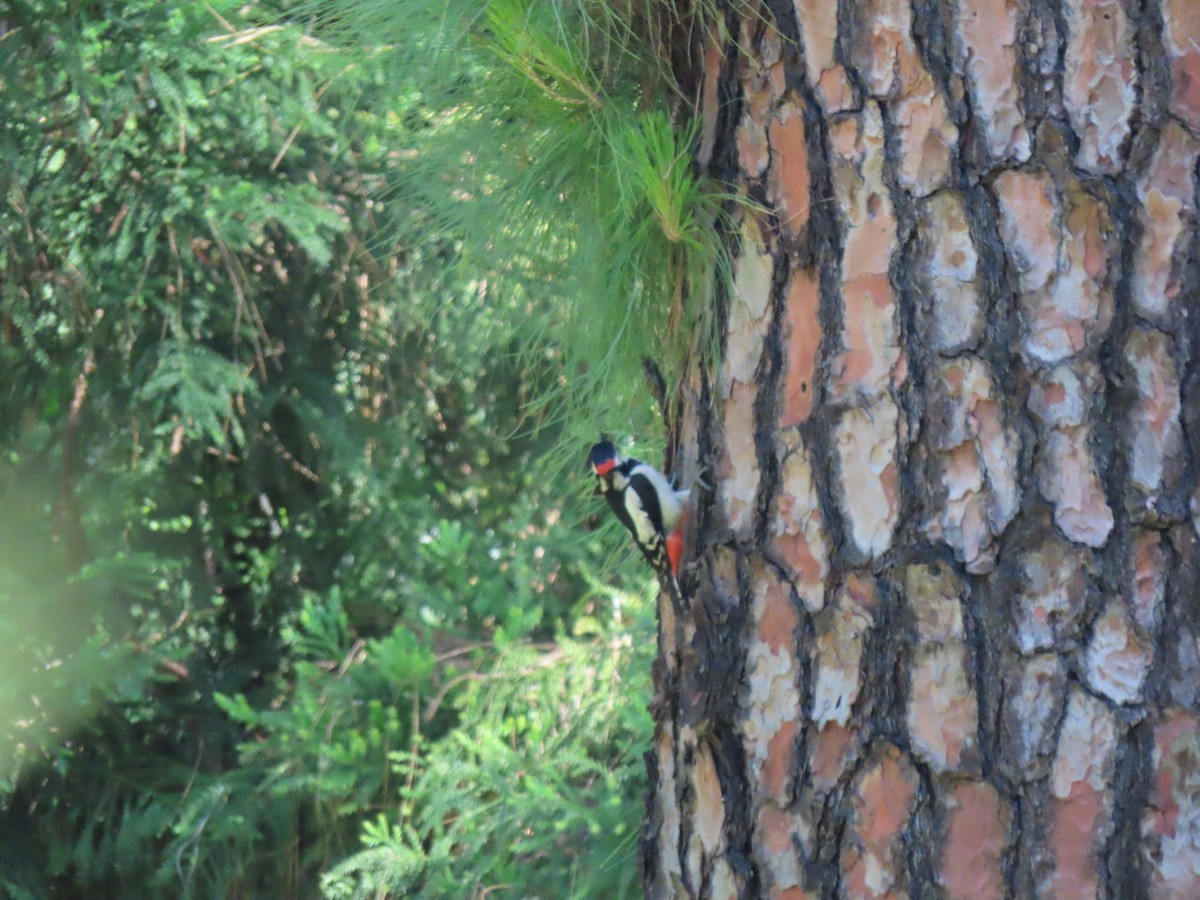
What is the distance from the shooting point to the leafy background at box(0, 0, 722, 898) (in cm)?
254

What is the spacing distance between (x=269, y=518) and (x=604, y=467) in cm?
173

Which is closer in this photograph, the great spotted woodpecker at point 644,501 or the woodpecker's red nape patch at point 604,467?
the great spotted woodpecker at point 644,501

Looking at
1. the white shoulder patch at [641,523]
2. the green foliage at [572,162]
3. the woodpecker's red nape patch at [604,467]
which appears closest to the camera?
the green foliage at [572,162]

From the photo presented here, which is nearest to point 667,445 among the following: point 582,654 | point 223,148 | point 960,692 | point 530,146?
point 530,146

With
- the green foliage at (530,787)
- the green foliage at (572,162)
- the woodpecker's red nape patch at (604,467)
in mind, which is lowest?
the green foliage at (530,787)

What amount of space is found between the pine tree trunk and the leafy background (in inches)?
23.3

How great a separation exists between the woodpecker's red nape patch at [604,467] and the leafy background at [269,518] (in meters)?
0.08

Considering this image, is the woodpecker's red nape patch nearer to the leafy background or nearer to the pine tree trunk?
the leafy background

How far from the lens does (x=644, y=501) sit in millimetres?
1704

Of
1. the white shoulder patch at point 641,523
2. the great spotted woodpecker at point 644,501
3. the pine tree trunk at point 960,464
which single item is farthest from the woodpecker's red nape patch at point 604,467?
the pine tree trunk at point 960,464

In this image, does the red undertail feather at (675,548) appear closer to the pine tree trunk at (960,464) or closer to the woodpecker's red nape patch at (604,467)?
the pine tree trunk at (960,464)

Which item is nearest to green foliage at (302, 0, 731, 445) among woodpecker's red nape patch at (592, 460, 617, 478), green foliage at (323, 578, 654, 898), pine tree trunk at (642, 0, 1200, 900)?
pine tree trunk at (642, 0, 1200, 900)

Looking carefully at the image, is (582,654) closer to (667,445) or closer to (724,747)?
(667,445)

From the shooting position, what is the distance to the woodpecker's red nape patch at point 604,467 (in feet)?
6.40
